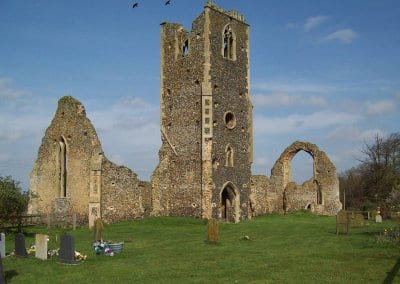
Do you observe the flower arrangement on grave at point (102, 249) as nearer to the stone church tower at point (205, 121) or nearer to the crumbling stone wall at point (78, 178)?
the crumbling stone wall at point (78, 178)

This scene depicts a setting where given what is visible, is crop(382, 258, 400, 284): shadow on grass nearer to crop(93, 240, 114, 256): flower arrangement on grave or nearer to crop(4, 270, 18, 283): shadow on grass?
crop(93, 240, 114, 256): flower arrangement on grave

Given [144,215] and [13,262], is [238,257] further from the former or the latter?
[144,215]

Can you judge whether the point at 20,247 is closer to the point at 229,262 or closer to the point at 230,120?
the point at 229,262

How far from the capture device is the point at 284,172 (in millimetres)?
40875

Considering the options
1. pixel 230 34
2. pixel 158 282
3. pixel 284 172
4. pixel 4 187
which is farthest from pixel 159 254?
pixel 284 172

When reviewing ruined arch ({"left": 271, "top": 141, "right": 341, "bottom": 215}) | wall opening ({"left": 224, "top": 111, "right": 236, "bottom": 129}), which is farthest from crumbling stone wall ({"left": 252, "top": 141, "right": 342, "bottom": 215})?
wall opening ({"left": 224, "top": 111, "right": 236, "bottom": 129})

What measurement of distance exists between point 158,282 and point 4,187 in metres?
12.9

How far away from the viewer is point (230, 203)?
32.2 metres

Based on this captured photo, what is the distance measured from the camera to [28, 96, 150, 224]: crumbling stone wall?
2797 centimetres

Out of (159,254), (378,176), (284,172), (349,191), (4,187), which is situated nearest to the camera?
(159,254)

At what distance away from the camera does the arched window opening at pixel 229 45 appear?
32625 millimetres

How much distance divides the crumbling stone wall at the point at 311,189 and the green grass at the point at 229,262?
17604 millimetres

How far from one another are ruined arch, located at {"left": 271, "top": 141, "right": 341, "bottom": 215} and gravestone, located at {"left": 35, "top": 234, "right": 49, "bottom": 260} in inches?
1011

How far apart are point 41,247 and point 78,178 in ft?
43.9
